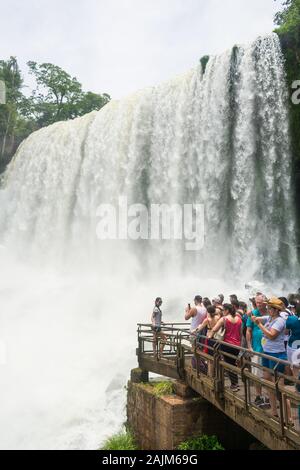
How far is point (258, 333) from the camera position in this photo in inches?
285

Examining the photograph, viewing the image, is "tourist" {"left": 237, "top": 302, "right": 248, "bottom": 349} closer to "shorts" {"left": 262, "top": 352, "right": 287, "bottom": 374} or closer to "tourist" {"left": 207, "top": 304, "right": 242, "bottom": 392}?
"tourist" {"left": 207, "top": 304, "right": 242, "bottom": 392}

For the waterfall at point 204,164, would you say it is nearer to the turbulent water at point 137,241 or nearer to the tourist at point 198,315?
the turbulent water at point 137,241

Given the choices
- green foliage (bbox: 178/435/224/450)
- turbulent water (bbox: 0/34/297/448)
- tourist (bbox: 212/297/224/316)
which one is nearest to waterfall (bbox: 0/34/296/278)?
turbulent water (bbox: 0/34/297/448)

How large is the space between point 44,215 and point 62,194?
1878 mm

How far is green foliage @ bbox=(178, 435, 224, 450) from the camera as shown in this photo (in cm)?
835

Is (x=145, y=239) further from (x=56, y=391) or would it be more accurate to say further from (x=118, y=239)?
(x=56, y=391)

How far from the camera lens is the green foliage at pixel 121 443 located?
9.87 metres

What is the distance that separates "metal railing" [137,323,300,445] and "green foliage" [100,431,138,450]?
1.75m

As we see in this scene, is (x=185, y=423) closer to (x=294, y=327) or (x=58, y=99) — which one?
(x=294, y=327)

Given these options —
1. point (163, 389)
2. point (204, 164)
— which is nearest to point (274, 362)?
point (163, 389)

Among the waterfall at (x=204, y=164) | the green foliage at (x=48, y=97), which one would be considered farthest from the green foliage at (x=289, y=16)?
the green foliage at (x=48, y=97)

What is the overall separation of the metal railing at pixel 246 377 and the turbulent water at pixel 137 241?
15.8 ft

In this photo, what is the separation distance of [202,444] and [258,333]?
2629 mm
